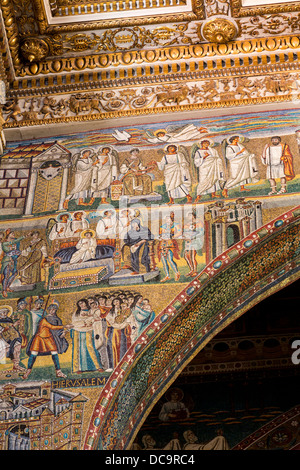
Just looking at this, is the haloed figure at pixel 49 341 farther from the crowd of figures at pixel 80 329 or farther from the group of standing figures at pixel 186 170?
the group of standing figures at pixel 186 170

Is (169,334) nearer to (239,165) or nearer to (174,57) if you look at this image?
(239,165)

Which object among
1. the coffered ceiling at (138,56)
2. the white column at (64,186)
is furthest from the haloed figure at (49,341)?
the coffered ceiling at (138,56)

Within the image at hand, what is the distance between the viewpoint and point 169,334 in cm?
604

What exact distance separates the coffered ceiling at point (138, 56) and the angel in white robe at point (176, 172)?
54 centimetres

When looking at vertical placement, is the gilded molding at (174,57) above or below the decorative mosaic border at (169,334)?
above

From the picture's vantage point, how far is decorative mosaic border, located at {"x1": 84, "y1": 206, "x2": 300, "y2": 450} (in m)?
5.65

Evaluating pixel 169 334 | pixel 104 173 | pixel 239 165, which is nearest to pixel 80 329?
pixel 169 334

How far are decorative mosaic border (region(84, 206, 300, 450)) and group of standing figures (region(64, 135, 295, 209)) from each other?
0.58m

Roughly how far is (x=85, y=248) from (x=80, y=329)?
2.65 feet

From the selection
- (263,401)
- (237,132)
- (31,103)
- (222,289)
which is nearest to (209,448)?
(263,401)

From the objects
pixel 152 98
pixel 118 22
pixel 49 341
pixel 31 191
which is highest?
pixel 118 22

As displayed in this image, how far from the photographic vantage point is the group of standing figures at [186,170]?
672 cm

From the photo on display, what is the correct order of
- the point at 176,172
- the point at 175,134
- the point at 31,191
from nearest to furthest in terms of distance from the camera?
the point at 176,172 → the point at 31,191 → the point at 175,134

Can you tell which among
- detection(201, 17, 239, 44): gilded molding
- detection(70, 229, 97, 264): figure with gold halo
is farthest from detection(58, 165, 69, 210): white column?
detection(201, 17, 239, 44): gilded molding
